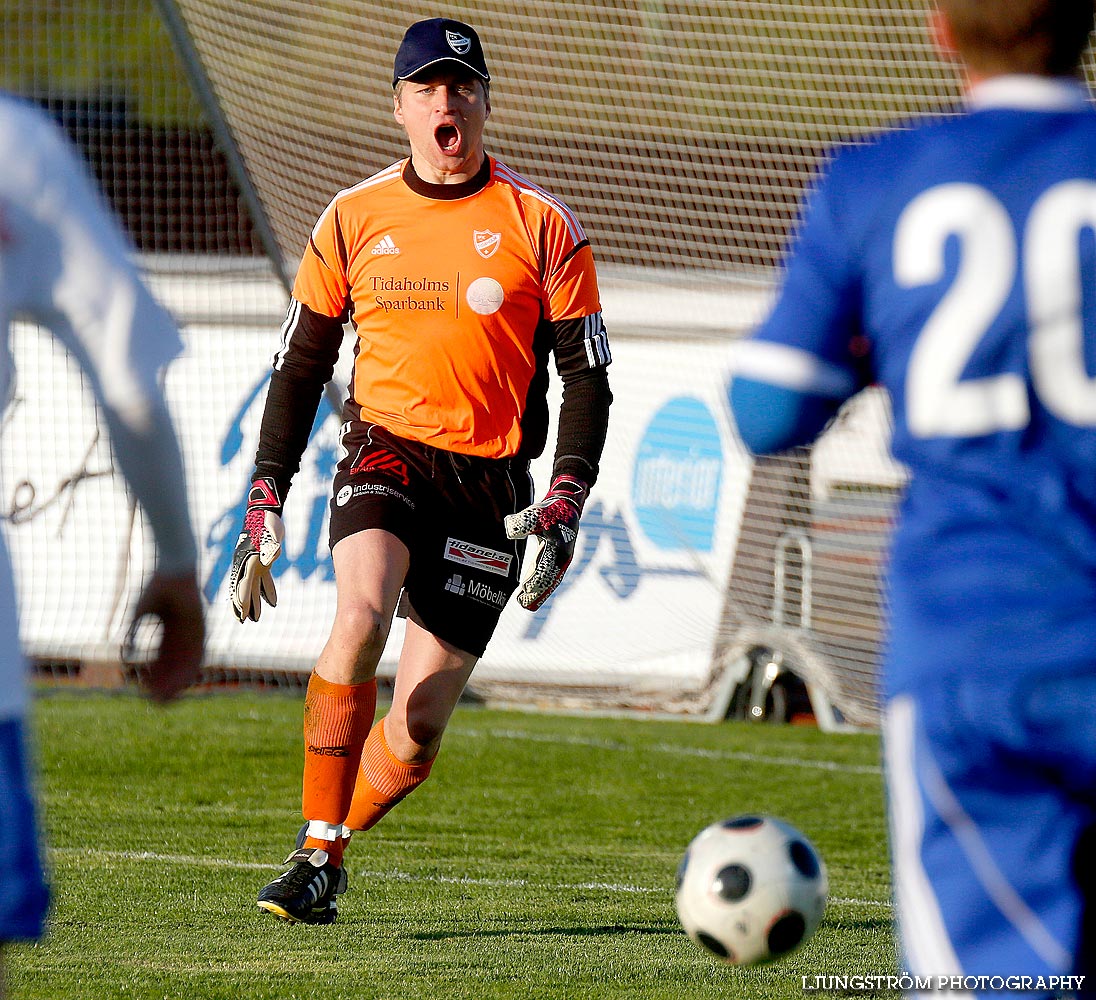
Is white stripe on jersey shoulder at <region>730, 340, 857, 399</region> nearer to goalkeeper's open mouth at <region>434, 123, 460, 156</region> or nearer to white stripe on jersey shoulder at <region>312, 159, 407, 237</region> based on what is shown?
goalkeeper's open mouth at <region>434, 123, 460, 156</region>

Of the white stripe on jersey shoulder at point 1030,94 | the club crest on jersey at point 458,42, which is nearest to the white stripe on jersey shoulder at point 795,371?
the white stripe on jersey shoulder at point 1030,94

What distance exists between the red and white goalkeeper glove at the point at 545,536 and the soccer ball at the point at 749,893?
5.33ft

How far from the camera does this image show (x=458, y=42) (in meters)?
5.03

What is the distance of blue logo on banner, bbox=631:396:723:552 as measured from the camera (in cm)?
1128

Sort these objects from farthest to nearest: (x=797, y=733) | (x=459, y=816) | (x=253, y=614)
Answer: (x=797, y=733), (x=459, y=816), (x=253, y=614)

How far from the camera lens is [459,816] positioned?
7.52 meters

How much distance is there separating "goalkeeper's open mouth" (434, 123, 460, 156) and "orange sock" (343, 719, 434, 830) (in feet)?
5.75

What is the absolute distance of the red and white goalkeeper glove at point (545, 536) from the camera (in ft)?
15.9

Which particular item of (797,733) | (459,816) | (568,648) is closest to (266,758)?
(459,816)

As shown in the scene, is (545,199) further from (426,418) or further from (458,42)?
(426,418)

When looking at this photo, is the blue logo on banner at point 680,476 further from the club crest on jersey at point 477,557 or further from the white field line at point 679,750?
the club crest on jersey at point 477,557

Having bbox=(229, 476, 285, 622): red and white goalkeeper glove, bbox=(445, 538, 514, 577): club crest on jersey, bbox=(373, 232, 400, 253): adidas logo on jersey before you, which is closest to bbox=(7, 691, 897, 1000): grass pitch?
bbox=(229, 476, 285, 622): red and white goalkeeper glove

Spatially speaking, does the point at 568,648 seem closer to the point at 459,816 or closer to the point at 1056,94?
the point at 459,816

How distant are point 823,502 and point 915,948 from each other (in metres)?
9.14
